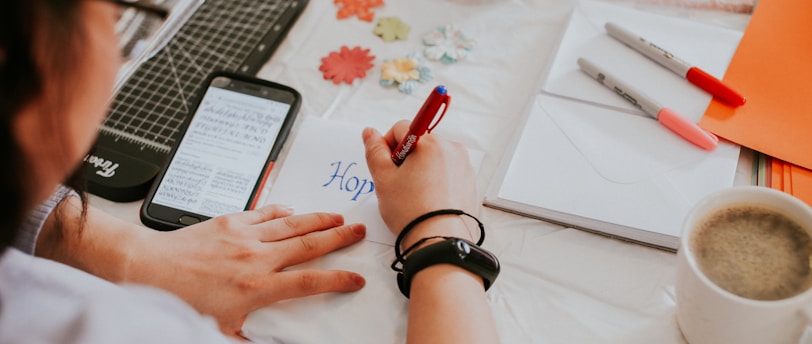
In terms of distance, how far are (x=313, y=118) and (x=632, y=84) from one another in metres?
0.38

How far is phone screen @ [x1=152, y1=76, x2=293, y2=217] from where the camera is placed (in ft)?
2.37

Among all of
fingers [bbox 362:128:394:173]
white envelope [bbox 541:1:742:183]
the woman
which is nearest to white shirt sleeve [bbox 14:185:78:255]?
the woman

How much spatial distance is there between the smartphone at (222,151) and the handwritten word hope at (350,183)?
0.25 ft

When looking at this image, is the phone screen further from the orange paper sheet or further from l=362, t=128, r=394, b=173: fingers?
the orange paper sheet

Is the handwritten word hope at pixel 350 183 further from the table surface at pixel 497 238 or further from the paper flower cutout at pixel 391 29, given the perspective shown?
the paper flower cutout at pixel 391 29

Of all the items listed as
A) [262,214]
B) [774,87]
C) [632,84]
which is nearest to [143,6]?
[262,214]

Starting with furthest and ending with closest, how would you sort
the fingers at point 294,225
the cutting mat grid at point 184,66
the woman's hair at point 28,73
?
1. the cutting mat grid at point 184,66
2. the fingers at point 294,225
3. the woman's hair at point 28,73

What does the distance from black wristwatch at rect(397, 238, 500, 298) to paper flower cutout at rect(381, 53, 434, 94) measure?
0.87 ft

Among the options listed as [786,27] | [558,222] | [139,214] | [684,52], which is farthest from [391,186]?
[786,27]

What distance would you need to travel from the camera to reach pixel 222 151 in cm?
76

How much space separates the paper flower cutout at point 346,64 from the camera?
839mm

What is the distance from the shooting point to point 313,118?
31.3 inches

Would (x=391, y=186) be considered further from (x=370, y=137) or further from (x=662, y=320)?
(x=662, y=320)

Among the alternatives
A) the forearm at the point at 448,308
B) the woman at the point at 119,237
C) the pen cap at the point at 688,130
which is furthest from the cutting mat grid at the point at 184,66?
the pen cap at the point at 688,130
